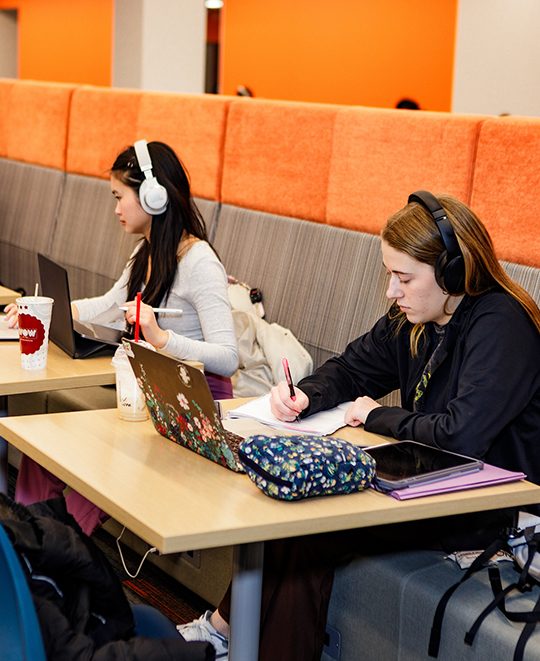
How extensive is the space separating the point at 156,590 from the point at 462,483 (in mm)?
1301

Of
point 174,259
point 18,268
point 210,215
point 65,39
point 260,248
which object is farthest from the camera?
point 65,39

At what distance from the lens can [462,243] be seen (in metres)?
1.75

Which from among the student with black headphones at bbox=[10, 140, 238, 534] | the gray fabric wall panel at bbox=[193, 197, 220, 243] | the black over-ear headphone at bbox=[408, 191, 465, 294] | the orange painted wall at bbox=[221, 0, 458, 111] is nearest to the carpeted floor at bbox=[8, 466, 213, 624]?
the student with black headphones at bbox=[10, 140, 238, 534]

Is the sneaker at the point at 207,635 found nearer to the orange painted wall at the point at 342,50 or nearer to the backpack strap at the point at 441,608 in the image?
the backpack strap at the point at 441,608

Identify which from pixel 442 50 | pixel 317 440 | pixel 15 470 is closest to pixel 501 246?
pixel 317 440

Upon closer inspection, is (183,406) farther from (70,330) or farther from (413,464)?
(70,330)

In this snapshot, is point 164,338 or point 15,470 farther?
point 15,470

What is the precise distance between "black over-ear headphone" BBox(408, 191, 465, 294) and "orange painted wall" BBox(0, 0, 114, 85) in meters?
9.15

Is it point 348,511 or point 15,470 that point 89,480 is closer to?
point 348,511

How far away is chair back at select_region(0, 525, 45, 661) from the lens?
40.9 inches

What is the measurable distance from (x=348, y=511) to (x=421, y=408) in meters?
0.63

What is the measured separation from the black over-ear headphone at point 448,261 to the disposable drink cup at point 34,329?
37.1 inches

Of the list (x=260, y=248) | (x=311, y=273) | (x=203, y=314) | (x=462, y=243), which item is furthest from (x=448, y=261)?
(x=260, y=248)

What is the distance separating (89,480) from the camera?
54.4 inches
